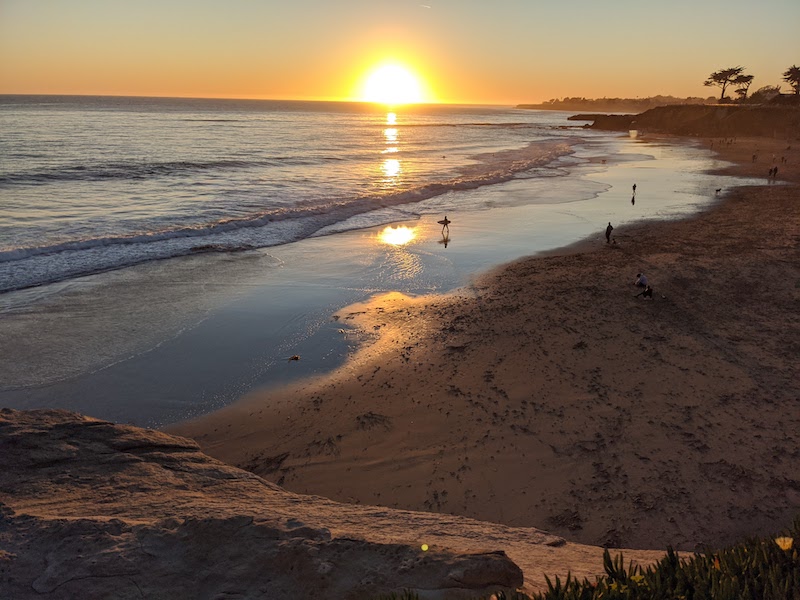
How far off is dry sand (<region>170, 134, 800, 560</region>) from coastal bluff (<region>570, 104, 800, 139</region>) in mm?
73856

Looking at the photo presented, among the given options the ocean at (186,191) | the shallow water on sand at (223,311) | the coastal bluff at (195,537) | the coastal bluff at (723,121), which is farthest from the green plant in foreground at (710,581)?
the coastal bluff at (723,121)

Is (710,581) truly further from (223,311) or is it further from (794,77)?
(794,77)

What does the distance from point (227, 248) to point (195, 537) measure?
1528 centimetres

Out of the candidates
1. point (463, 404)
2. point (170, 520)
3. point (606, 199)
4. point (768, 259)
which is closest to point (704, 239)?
point (768, 259)

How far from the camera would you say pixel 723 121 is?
3034 inches

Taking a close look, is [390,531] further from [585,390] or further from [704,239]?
[704,239]

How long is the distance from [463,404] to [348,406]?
6.43 ft

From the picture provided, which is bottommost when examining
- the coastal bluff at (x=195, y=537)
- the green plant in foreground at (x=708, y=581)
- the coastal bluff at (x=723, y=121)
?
the coastal bluff at (x=195, y=537)

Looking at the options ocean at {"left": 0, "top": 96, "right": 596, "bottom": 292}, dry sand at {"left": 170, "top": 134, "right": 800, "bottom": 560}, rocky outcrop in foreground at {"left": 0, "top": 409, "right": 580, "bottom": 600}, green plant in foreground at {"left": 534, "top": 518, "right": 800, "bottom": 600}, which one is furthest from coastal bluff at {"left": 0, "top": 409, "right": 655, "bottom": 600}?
ocean at {"left": 0, "top": 96, "right": 596, "bottom": 292}

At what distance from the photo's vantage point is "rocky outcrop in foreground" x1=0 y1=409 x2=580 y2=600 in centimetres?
364

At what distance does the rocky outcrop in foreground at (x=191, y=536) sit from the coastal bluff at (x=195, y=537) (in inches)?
0.4

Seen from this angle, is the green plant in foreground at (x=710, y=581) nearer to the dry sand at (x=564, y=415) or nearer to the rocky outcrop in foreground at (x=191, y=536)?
the rocky outcrop in foreground at (x=191, y=536)

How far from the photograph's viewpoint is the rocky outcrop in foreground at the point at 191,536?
11.9ft

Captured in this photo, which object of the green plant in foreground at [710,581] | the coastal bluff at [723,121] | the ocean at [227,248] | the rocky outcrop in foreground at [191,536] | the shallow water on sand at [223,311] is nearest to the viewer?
the green plant in foreground at [710,581]
